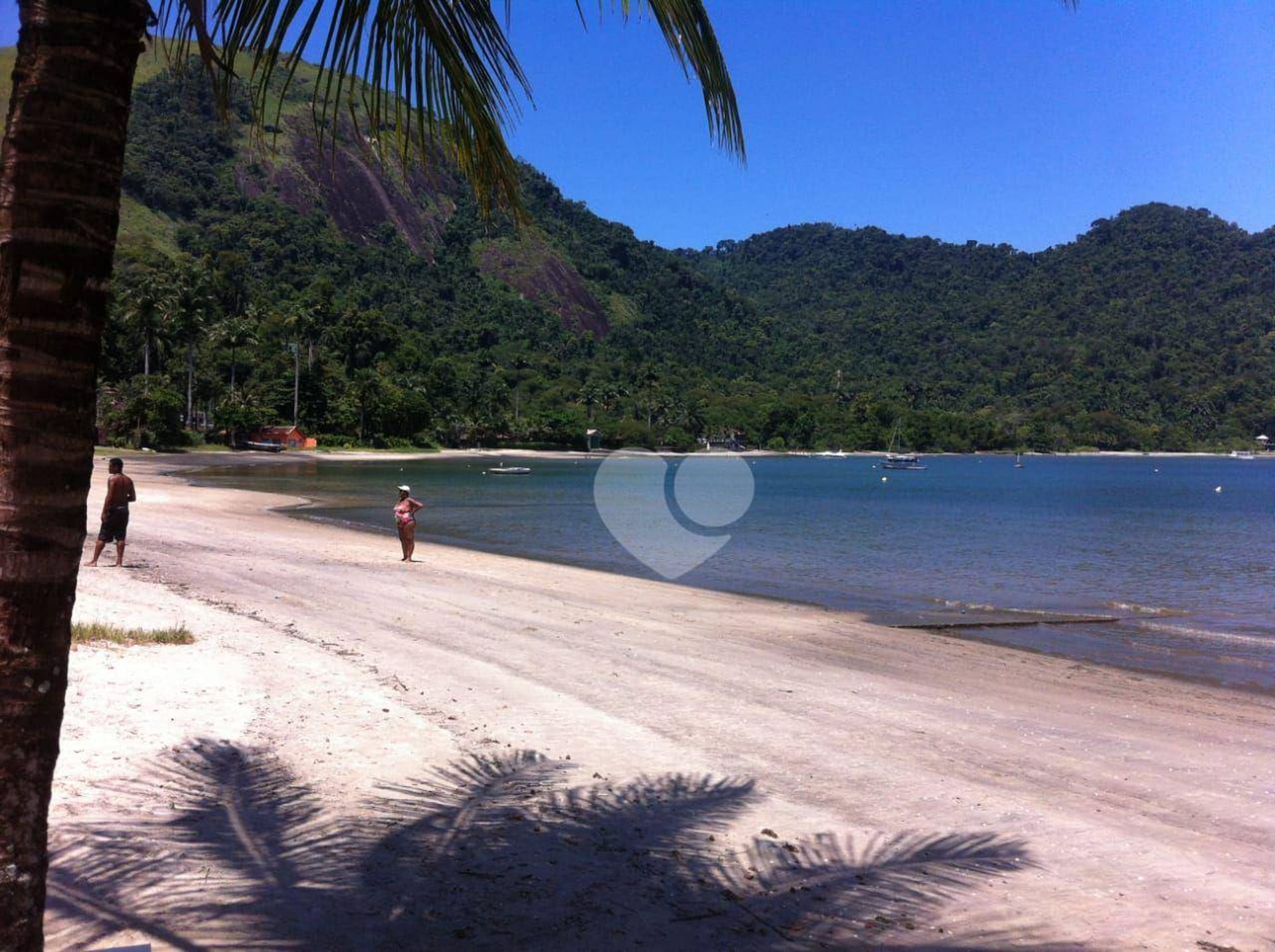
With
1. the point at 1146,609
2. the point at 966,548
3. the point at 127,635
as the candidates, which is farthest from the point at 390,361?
the point at 127,635

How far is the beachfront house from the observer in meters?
85.8

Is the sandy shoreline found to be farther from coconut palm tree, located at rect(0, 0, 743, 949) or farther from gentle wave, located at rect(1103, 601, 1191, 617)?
gentle wave, located at rect(1103, 601, 1191, 617)

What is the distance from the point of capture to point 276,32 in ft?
10.4

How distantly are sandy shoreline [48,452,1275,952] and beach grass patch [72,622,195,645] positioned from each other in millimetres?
271

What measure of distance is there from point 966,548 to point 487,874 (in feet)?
97.8

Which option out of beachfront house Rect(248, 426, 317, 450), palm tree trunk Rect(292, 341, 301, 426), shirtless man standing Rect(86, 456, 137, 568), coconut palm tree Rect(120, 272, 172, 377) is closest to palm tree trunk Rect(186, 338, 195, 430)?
coconut palm tree Rect(120, 272, 172, 377)

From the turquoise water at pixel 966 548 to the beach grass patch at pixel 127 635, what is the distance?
1095 centimetres

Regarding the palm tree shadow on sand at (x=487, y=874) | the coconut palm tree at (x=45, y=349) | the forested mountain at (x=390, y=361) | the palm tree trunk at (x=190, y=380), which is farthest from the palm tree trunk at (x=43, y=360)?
the palm tree trunk at (x=190, y=380)

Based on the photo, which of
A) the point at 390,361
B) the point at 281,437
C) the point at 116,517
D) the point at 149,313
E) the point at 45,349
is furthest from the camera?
the point at 390,361

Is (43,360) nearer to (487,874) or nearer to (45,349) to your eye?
(45,349)

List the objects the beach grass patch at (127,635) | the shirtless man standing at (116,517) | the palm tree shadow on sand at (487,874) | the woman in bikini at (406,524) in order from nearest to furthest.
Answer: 1. the palm tree shadow on sand at (487,874)
2. the beach grass patch at (127,635)
3. the shirtless man standing at (116,517)
4. the woman in bikini at (406,524)

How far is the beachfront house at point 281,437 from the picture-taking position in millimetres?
85838

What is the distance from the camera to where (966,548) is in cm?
3155

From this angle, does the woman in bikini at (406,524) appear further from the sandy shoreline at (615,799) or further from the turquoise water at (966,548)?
the sandy shoreline at (615,799)
